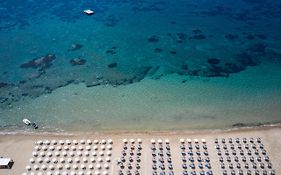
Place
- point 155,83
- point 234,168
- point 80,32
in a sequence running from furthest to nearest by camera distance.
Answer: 1. point 80,32
2. point 155,83
3. point 234,168

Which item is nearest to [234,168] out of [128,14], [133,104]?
[133,104]

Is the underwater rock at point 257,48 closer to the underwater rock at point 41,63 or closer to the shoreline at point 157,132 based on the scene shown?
the shoreline at point 157,132

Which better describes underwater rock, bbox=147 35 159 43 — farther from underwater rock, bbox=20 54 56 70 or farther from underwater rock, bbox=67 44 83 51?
underwater rock, bbox=20 54 56 70

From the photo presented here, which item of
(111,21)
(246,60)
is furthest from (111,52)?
(246,60)

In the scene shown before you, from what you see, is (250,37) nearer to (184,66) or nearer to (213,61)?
(213,61)

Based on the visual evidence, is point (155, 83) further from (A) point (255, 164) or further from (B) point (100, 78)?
(A) point (255, 164)
